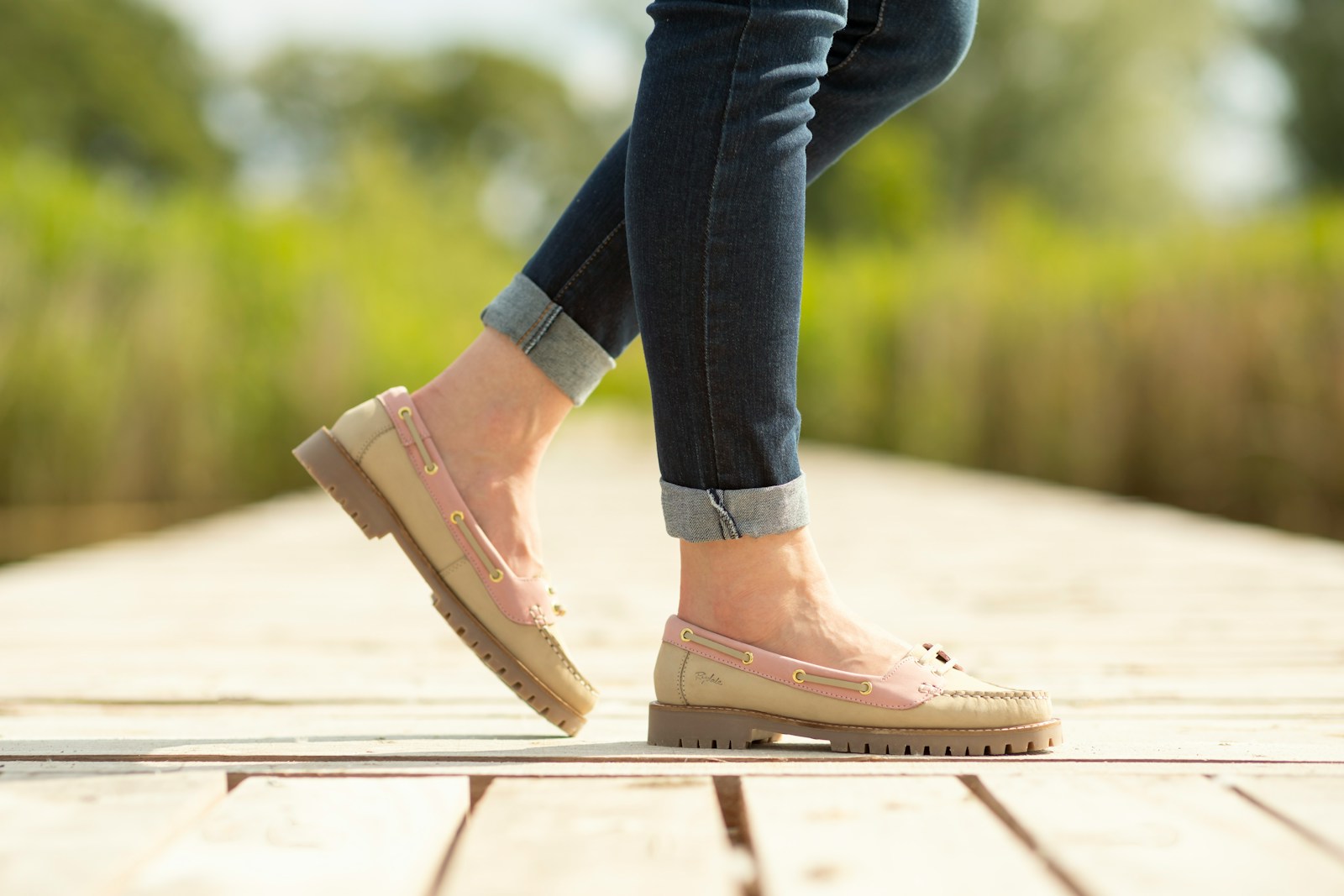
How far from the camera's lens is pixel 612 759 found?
91 cm

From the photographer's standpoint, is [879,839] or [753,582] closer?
[879,839]

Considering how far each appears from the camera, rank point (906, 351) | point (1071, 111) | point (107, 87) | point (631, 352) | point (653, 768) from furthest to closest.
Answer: point (107, 87) → point (1071, 111) → point (631, 352) → point (906, 351) → point (653, 768)

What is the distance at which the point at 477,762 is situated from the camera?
902mm

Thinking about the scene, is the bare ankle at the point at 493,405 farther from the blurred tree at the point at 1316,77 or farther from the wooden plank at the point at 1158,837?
the blurred tree at the point at 1316,77

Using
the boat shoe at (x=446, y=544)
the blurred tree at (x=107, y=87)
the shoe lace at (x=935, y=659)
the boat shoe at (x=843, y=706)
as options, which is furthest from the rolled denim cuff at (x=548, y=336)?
the blurred tree at (x=107, y=87)

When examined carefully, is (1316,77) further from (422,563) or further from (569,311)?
(422,563)

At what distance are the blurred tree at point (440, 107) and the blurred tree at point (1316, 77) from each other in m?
19.0

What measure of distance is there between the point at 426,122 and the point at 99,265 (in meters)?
31.1

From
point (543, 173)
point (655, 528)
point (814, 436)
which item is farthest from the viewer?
point (543, 173)

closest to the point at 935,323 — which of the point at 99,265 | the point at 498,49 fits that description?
the point at 99,265

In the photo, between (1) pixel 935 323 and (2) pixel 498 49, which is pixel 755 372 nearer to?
(1) pixel 935 323

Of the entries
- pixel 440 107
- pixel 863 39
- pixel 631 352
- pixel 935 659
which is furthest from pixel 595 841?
pixel 440 107

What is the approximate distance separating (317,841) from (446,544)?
15.1 inches

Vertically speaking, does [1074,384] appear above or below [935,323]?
below
